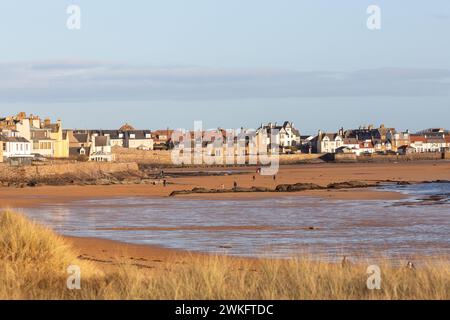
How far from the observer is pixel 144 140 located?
14138 cm

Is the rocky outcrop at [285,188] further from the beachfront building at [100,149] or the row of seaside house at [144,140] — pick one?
the beachfront building at [100,149]

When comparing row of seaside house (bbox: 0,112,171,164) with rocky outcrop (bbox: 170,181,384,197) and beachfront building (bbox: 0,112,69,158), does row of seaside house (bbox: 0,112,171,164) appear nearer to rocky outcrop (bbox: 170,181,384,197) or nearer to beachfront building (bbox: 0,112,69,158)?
beachfront building (bbox: 0,112,69,158)

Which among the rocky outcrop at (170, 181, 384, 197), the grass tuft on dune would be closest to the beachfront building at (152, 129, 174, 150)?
the rocky outcrop at (170, 181, 384, 197)

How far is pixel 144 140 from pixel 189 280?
431 ft

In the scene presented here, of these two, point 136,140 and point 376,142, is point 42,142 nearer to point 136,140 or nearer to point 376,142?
point 136,140

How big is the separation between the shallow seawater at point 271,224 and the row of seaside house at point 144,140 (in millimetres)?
34923

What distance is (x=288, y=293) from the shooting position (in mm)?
10344

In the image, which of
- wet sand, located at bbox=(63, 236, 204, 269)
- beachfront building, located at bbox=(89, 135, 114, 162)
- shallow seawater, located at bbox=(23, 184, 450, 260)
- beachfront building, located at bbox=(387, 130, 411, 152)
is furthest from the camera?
beachfront building, located at bbox=(387, 130, 411, 152)

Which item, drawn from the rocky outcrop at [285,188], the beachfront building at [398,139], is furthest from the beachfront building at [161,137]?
the rocky outcrop at [285,188]

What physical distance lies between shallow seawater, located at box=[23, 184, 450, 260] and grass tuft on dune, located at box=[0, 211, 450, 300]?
21.4 feet

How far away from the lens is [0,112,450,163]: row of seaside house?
3287 inches

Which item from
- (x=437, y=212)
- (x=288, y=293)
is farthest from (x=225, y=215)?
(x=288, y=293)

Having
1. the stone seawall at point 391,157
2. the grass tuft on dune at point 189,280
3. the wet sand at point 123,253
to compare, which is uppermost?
the grass tuft on dune at point 189,280

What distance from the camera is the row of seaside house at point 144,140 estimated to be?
3287 inches
